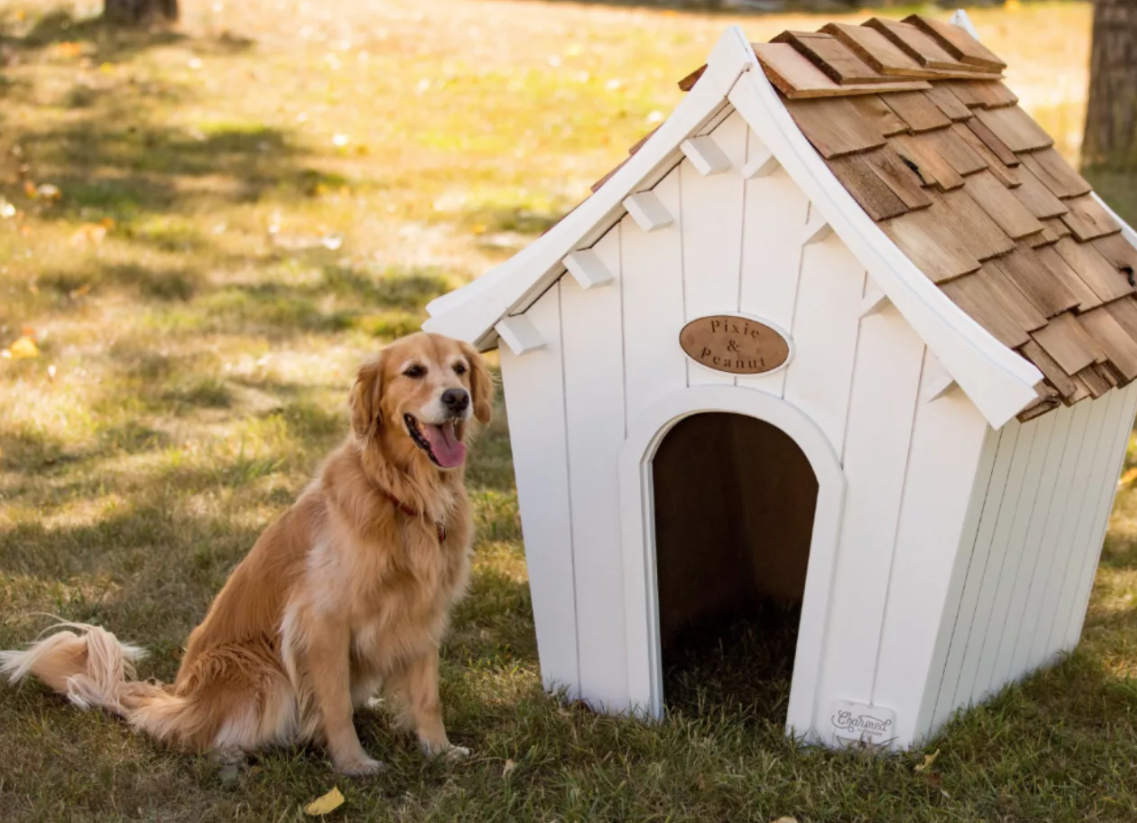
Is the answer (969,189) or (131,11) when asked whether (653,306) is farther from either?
(131,11)

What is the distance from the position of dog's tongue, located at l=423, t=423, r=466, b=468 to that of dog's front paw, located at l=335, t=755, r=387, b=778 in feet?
2.74

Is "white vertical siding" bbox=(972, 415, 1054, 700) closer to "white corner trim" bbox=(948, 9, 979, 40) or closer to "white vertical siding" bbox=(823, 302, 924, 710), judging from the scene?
"white vertical siding" bbox=(823, 302, 924, 710)

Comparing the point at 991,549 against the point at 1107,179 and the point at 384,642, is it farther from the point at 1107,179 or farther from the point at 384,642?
the point at 1107,179

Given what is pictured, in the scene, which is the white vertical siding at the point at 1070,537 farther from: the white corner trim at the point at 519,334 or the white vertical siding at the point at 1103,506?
the white corner trim at the point at 519,334

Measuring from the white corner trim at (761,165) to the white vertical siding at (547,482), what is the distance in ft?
2.14

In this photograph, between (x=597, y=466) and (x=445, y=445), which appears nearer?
(x=445, y=445)

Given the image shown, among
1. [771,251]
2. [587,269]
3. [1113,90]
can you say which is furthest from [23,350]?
[1113,90]

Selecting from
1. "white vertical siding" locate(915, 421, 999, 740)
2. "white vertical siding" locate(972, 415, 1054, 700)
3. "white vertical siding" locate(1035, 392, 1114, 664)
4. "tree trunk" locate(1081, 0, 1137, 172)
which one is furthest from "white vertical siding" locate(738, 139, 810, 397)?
"tree trunk" locate(1081, 0, 1137, 172)

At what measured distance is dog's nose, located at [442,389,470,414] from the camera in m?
3.31

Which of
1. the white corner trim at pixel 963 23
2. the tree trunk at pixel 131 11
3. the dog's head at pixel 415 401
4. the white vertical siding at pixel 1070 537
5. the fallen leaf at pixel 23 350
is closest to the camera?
the dog's head at pixel 415 401

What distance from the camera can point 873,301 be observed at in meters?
3.16

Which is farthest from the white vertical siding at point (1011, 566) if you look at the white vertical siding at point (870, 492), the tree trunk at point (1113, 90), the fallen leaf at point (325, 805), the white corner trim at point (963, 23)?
the tree trunk at point (1113, 90)

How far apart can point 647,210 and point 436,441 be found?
808 millimetres

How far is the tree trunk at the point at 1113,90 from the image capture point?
358 inches
